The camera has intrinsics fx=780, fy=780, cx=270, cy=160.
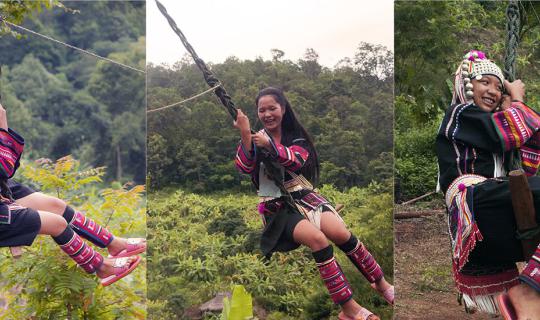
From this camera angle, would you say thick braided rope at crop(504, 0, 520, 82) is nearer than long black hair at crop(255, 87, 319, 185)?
Yes

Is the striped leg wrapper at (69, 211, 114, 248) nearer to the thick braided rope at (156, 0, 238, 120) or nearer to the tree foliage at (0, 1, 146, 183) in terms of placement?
the thick braided rope at (156, 0, 238, 120)

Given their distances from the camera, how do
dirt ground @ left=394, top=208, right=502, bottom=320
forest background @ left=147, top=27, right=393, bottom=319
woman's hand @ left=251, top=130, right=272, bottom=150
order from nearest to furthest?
woman's hand @ left=251, top=130, right=272, bottom=150 < forest background @ left=147, top=27, right=393, bottom=319 < dirt ground @ left=394, top=208, right=502, bottom=320

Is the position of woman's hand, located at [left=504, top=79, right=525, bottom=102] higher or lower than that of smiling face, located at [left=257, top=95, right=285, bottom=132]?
higher

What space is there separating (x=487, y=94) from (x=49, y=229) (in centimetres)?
286

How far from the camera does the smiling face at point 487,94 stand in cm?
470

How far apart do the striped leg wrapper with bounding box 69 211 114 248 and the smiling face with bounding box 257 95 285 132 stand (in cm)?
138

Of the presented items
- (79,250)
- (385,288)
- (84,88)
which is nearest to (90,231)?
(79,250)

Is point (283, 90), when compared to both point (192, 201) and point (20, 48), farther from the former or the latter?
point (20, 48)

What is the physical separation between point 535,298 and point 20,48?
20027 millimetres

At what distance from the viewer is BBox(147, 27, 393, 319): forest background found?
519 cm

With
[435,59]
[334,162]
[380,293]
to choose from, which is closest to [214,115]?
[334,162]

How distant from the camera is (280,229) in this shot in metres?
5.12

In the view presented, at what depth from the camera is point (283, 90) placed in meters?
5.22

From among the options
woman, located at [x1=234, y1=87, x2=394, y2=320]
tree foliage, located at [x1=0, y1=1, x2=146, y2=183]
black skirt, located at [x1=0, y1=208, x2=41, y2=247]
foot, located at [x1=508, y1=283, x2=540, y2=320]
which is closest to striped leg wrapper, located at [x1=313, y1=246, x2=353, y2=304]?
woman, located at [x1=234, y1=87, x2=394, y2=320]
